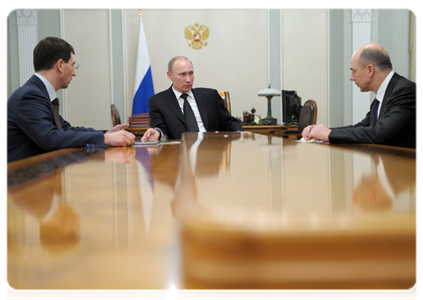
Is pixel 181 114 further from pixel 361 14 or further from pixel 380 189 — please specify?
pixel 361 14

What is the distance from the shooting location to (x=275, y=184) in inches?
11.2

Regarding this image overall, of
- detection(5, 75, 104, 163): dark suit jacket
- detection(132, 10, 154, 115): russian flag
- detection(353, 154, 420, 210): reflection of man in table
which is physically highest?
detection(132, 10, 154, 115): russian flag

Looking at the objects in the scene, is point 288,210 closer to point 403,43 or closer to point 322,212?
point 322,212

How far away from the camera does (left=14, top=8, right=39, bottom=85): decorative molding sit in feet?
17.8

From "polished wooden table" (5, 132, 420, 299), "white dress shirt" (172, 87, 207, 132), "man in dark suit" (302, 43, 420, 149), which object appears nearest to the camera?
"polished wooden table" (5, 132, 420, 299)

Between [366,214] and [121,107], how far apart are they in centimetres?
589

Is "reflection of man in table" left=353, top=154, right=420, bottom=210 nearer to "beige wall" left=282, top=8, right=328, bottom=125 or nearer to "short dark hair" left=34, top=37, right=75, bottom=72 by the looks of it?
"short dark hair" left=34, top=37, right=75, bottom=72

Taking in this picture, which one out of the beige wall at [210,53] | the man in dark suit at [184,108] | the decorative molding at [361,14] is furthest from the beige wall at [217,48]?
the man in dark suit at [184,108]

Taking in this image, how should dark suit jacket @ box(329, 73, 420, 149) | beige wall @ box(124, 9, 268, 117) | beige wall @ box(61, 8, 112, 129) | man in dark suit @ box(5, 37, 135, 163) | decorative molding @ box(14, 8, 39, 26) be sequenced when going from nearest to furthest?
man in dark suit @ box(5, 37, 135, 163)
dark suit jacket @ box(329, 73, 420, 149)
decorative molding @ box(14, 8, 39, 26)
beige wall @ box(61, 8, 112, 129)
beige wall @ box(124, 9, 268, 117)

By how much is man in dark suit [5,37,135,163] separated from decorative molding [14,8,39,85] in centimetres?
391

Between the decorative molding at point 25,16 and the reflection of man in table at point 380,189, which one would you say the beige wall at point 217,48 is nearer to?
the decorative molding at point 25,16

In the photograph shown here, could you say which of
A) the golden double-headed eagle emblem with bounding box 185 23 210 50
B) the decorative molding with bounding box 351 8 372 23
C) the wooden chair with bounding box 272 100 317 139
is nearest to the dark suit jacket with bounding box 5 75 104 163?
the wooden chair with bounding box 272 100 317 139

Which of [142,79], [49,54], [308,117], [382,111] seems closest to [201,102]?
[308,117]
